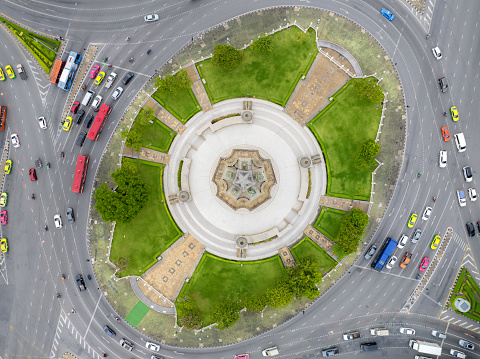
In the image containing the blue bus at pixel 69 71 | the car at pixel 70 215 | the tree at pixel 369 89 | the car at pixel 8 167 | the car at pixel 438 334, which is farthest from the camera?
the car at pixel 8 167

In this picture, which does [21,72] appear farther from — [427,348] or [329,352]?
[427,348]

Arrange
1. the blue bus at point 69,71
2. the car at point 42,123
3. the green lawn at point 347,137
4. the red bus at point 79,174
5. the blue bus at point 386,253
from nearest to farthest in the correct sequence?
1. the blue bus at point 386,253
2. the red bus at point 79,174
3. the green lawn at point 347,137
4. the blue bus at point 69,71
5. the car at point 42,123

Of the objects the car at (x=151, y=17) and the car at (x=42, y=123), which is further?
the car at (x=42, y=123)

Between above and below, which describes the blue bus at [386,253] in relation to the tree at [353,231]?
below

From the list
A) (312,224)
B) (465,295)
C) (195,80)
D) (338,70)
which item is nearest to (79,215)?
(195,80)

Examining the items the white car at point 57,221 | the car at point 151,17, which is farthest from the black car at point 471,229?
the white car at point 57,221

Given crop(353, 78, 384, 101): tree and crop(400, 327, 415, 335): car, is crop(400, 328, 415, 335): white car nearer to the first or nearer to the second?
crop(400, 327, 415, 335): car

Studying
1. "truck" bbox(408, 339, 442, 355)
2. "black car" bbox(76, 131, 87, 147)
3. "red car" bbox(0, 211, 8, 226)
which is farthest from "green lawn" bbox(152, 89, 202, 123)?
"truck" bbox(408, 339, 442, 355)

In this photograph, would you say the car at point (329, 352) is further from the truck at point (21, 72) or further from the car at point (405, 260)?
the truck at point (21, 72)
